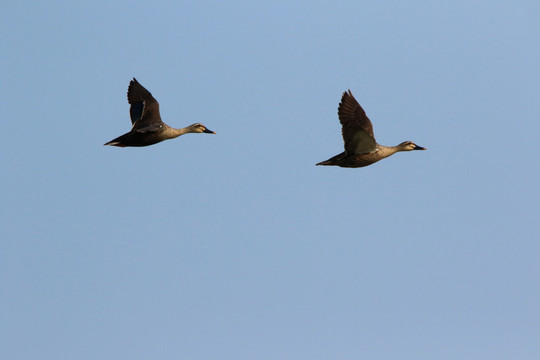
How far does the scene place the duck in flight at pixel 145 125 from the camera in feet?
102

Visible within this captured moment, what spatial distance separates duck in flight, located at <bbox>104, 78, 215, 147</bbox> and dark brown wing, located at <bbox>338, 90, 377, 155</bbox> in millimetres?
7128

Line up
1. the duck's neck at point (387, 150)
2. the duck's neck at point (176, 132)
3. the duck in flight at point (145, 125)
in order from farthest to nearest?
the duck's neck at point (176, 132)
the duck in flight at point (145, 125)
the duck's neck at point (387, 150)

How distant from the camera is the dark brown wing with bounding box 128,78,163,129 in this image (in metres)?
32.4

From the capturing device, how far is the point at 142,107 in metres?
33.3

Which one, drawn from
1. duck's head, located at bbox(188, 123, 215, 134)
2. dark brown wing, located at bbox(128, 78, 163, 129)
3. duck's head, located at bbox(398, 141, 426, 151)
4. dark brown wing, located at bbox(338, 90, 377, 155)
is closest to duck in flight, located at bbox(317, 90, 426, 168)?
dark brown wing, located at bbox(338, 90, 377, 155)

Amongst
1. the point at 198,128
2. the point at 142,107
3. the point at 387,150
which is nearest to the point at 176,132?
the point at 198,128

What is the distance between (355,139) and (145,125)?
8.14m

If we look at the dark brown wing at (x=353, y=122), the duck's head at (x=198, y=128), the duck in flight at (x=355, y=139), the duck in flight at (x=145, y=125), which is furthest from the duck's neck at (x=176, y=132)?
the dark brown wing at (x=353, y=122)

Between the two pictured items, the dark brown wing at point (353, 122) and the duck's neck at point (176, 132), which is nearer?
the dark brown wing at point (353, 122)

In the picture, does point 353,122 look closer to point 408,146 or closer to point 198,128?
point 408,146

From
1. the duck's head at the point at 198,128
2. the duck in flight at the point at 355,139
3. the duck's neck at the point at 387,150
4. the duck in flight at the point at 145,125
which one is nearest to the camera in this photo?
the duck in flight at the point at 355,139

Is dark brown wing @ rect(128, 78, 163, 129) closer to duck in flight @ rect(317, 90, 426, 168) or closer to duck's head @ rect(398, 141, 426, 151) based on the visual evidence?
duck in flight @ rect(317, 90, 426, 168)

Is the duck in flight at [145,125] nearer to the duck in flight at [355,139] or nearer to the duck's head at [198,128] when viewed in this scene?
the duck's head at [198,128]

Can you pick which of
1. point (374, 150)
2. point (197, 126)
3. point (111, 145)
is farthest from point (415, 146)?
point (111, 145)
